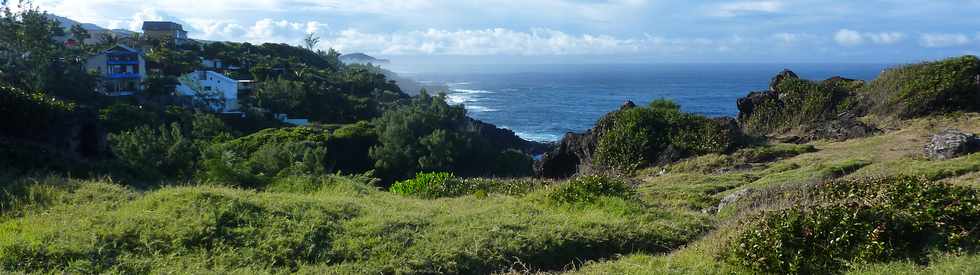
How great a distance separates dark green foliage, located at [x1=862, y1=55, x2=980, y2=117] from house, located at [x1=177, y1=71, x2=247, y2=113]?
46968 mm

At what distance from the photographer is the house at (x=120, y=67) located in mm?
55500

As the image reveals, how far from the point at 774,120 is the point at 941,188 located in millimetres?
14144

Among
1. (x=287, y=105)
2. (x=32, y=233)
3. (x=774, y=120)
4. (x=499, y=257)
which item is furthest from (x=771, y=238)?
(x=287, y=105)

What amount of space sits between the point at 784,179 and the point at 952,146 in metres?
2.87

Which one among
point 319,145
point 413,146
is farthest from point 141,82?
point 413,146

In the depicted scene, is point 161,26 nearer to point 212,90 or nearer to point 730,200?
point 212,90

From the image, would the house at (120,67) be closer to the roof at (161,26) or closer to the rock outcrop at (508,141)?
the rock outcrop at (508,141)

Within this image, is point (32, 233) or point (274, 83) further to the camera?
point (274, 83)

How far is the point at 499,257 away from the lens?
21.7 ft

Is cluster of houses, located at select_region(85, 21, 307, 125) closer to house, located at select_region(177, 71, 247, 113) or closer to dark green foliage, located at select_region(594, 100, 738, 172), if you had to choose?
house, located at select_region(177, 71, 247, 113)

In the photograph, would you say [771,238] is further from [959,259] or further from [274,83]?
[274,83]

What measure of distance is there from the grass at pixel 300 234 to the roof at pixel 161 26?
103m

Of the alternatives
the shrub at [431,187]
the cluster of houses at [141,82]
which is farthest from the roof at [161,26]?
the shrub at [431,187]

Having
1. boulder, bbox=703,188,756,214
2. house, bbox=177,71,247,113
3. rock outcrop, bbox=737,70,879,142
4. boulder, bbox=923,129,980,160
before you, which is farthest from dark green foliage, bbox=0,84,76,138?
house, bbox=177,71,247,113
